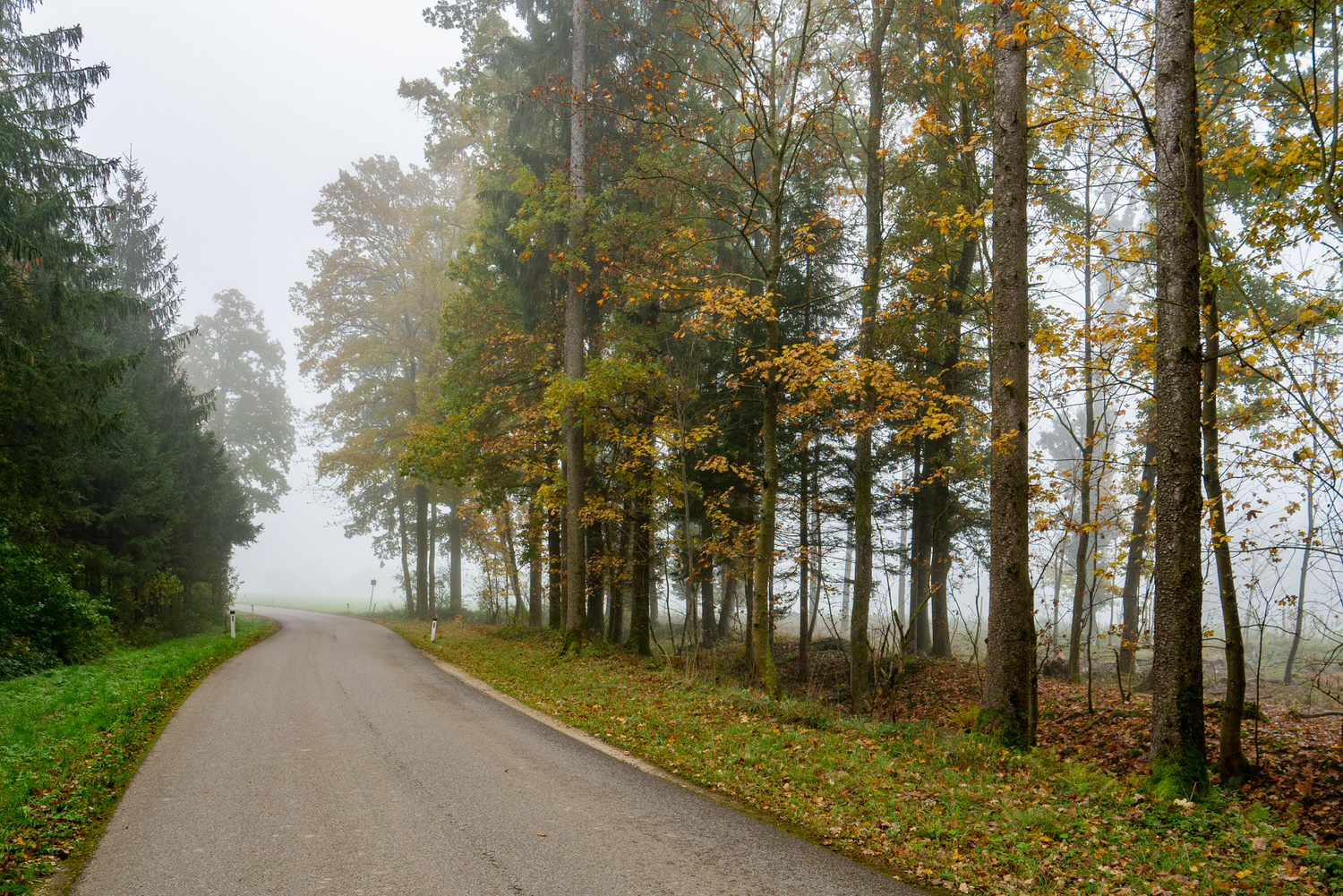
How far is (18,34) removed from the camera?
13.8 m

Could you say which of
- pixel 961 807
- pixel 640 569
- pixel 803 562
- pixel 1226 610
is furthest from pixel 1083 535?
pixel 640 569

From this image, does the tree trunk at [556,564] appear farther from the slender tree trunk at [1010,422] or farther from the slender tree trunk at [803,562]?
the slender tree trunk at [1010,422]

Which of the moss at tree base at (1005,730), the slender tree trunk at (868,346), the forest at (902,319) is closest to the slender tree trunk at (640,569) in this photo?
the forest at (902,319)

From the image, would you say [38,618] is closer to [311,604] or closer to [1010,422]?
Answer: [1010,422]

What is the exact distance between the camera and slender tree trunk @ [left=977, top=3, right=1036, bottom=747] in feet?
24.1

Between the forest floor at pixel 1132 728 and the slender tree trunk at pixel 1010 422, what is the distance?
3.37 ft

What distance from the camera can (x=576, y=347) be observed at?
14.9 meters

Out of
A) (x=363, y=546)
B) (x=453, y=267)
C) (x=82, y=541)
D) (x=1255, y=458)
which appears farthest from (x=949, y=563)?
(x=363, y=546)

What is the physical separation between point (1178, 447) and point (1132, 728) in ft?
15.5

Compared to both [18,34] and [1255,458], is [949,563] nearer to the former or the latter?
[1255,458]

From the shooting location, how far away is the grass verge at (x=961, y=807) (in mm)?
4426

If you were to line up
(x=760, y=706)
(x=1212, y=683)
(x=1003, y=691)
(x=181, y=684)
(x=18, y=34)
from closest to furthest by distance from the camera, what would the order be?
1. (x=1003, y=691)
2. (x=760, y=706)
3. (x=181, y=684)
4. (x=1212, y=683)
5. (x=18, y=34)

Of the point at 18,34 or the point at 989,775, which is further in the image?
the point at 18,34

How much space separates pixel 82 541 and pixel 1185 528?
72.6 ft
